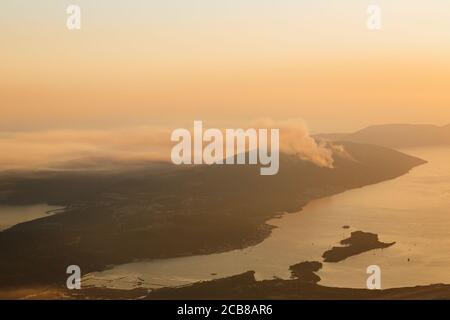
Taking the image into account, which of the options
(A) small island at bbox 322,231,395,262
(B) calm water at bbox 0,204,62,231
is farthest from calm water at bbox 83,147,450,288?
(B) calm water at bbox 0,204,62,231

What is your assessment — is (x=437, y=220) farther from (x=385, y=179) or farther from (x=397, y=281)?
(x=385, y=179)

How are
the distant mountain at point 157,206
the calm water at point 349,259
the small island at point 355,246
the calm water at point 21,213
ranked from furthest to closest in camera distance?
1. the calm water at point 21,213
2. the distant mountain at point 157,206
3. the small island at point 355,246
4. the calm water at point 349,259

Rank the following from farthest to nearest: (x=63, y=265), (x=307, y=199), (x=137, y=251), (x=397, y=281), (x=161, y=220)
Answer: (x=307, y=199) → (x=161, y=220) → (x=137, y=251) → (x=63, y=265) → (x=397, y=281)

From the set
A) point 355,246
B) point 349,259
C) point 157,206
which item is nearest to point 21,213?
point 157,206

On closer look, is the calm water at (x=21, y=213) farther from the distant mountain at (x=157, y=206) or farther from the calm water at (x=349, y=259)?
the calm water at (x=349, y=259)

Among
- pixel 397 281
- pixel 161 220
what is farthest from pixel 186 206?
pixel 397 281

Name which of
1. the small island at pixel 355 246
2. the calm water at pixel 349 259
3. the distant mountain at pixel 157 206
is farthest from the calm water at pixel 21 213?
the small island at pixel 355 246

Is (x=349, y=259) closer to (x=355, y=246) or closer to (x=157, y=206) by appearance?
(x=355, y=246)
